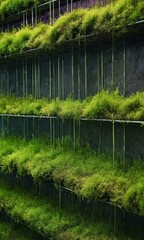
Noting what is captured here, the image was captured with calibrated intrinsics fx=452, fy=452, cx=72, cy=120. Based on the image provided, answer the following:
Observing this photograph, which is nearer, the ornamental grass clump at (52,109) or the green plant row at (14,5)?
the ornamental grass clump at (52,109)

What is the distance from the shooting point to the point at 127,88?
496cm

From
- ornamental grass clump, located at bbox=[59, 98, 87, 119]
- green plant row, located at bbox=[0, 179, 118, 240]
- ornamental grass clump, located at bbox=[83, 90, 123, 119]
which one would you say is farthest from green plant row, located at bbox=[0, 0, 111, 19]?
green plant row, located at bbox=[0, 179, 118, 240]

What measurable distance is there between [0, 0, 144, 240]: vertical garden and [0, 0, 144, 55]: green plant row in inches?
0.5

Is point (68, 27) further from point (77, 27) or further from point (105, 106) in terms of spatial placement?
point (105, 106)

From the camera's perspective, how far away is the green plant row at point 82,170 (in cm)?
415

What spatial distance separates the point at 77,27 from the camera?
5.34 metres

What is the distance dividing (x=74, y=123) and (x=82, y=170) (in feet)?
3.13

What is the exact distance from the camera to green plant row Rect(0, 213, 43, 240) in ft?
19.4

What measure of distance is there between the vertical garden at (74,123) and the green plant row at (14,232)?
0.05ft

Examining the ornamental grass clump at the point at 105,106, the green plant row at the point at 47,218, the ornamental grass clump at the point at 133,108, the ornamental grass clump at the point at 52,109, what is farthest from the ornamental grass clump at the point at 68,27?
the green plant row at the point at 47,218

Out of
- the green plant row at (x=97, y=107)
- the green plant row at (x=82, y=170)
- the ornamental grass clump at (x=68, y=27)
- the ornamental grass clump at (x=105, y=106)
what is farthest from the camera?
the ornamental grass clump at (x=68, y=27)

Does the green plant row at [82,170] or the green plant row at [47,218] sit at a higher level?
the green plant row at [82,170]

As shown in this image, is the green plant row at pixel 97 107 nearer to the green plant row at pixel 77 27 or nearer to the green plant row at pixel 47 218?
the green plant row at pixel 77 27

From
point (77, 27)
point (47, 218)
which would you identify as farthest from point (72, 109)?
point (47, 218)
